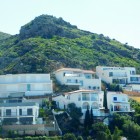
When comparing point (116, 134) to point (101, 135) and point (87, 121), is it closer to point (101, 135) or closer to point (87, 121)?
point (101, 135)

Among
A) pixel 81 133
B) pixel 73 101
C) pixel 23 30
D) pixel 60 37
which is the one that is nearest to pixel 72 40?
pixel 60 37

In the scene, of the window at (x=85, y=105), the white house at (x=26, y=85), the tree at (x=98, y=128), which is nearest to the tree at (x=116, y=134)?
the tree at (x=98, y=128)

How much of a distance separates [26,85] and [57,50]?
19.9 meters

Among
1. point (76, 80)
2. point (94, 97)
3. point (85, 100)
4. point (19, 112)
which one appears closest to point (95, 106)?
point (94, 97)

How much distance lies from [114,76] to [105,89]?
6.04m

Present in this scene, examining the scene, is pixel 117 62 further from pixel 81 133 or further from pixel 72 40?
pixel 81 133

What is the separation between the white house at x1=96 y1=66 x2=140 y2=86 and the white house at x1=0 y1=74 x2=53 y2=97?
507 inches

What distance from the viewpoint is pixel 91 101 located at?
224ft

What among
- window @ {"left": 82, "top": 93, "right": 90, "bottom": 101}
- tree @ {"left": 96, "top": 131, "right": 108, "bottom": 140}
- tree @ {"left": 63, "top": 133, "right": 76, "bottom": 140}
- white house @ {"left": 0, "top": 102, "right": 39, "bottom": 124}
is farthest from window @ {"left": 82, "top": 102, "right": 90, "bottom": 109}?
tree @ {"left": 63, "top": 133, "right": 76, "bottom": 140}

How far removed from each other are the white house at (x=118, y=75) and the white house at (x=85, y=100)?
1511 cm

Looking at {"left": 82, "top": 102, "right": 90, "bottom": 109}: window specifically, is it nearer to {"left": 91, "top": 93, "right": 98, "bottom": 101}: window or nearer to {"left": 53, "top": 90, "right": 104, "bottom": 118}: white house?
{"left": 53, "top": 90, "right": 104, "bottom": 118}: white house

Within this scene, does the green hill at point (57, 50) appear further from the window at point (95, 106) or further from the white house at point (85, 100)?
the window at point (95, 106)

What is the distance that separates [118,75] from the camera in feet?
280

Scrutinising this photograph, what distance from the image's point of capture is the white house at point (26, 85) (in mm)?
74562
